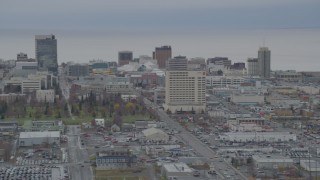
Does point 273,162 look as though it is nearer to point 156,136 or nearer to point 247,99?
point 156,136

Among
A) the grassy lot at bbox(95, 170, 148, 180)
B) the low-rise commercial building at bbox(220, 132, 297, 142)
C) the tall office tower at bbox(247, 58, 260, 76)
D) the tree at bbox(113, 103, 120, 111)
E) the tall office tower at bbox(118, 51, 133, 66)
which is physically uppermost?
the tall office tower at bbox(118, 51, 133, 66)

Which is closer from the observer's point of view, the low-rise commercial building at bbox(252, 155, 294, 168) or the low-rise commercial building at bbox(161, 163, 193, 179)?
the low-rise commercial building at bbox(161, 163, 193, 179)

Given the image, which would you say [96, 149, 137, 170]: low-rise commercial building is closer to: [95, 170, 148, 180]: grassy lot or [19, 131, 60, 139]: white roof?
[95, 170, 148, 180]: grassy lot

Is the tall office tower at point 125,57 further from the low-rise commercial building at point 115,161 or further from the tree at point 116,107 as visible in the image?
the low-rise commercial building at point 115,161

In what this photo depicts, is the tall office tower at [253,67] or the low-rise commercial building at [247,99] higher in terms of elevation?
the tall office tower at [253,67]

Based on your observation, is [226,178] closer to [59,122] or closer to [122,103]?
[59,122]

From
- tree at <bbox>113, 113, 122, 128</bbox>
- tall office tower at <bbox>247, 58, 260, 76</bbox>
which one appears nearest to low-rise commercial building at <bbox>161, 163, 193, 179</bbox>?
tree at <bbox>113, 113, 122, 128</bbox>

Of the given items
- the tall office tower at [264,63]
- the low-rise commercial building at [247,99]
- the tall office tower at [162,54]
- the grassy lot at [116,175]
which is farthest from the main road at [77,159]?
the tall office tower at [162,54]

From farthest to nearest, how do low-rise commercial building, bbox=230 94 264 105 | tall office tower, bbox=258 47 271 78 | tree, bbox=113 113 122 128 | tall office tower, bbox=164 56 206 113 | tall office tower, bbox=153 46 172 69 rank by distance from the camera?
tall office tower, bbox=153 46 172 69 < tall office tower, bbox=258 47 271 78 < low-rise commercial building, bbox=230 94 264 105 < tall office tower, bbox=164 56 206 113 < tree, bbox=113 113 122 128
